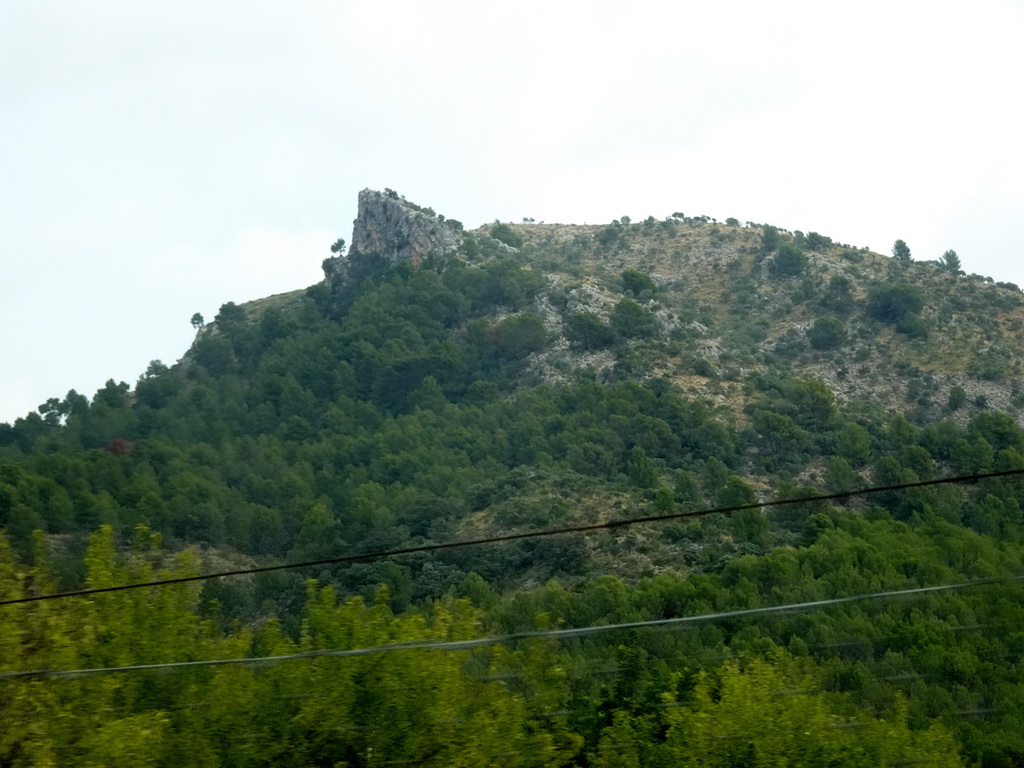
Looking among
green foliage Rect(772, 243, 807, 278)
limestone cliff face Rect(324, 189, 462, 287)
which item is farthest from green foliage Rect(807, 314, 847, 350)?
limestone cliff face Rect(324, 189, 462, 287)

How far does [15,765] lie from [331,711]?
1.85 meters

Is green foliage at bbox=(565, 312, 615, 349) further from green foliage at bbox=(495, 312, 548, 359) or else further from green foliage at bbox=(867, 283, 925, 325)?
green foliage at bbox=(867, 283, 925, 325)

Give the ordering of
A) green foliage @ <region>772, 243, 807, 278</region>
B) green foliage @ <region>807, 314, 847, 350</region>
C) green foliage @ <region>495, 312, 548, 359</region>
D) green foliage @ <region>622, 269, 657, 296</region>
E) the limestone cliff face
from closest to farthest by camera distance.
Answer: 1. green foliage @ <region>807, 314, 847, 350</region>
2. green foliage @ <region>495, 312, 548, 359</region>
3. green foliage @ <region>622, 269, 657, 296</region>
4. green foliage @ <region>772, 243, 807, 278</region>
5. the limestone cliff face

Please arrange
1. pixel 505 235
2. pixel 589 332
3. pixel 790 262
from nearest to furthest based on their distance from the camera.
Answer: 1. pixel 589 332
2. pixel 790 262
3. pixel 505 235

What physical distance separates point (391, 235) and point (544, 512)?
3495cm

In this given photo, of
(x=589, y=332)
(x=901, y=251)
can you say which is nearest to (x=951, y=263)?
(x=901, y=251)

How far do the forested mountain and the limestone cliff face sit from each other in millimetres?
280

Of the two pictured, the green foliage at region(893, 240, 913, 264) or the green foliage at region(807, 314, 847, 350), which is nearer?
the green foliage at region(807, 314, 847, 350)

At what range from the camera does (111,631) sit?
24.9ft

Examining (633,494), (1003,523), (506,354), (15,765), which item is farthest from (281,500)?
(15,765)

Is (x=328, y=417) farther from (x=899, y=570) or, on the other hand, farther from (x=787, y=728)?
(x=787, y=728)

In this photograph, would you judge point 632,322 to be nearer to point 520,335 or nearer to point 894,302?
point 520,335

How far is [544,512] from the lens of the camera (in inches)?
1117

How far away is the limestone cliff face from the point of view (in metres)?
58.6
